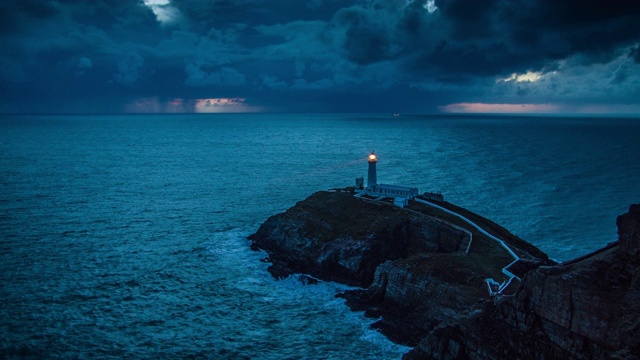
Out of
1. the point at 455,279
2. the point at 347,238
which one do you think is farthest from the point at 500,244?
the point at 347,238

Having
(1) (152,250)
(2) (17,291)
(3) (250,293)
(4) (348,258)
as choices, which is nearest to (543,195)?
(4) (348,258)

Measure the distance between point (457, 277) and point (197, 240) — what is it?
123 ft

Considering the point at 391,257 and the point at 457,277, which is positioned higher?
the point at 457,277

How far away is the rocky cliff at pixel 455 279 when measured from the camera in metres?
24.2

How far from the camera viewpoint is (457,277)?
40812mm

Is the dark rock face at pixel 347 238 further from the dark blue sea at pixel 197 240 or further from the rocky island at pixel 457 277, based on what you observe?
the dark blue sea at pixel 197 240

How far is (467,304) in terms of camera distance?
3772 cm

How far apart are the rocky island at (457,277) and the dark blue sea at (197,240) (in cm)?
356

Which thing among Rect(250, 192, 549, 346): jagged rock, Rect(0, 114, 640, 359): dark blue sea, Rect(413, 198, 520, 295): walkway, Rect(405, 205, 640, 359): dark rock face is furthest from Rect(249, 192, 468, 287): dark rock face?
Rect(405, 205, 640, 359): dark rock face

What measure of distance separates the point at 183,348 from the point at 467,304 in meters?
24.2

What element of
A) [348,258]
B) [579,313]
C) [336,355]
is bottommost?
[336,355]

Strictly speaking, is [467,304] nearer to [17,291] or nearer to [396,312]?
[396,312]

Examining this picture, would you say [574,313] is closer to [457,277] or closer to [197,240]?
[457,277]

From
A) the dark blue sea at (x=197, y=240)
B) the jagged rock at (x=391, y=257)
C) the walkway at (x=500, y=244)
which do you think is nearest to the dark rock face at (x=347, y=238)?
the jagged rock at (x=391, y=257)
